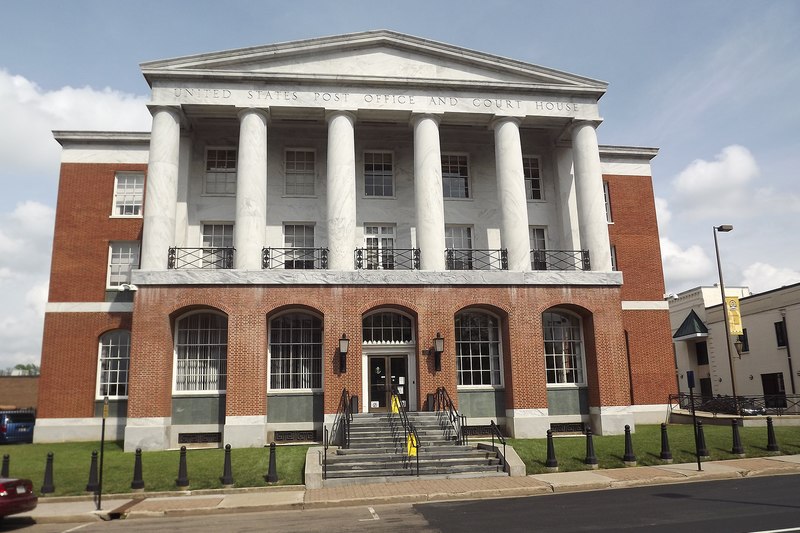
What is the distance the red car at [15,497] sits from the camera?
1227cm

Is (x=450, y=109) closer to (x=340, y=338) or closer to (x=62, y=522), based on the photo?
(x=340, y=338)

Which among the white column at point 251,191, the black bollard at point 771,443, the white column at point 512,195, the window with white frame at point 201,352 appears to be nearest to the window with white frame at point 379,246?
the white column at point 251,191

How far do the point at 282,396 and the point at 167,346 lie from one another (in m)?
4.78

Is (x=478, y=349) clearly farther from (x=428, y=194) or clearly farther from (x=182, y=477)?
(x=182, y=477)

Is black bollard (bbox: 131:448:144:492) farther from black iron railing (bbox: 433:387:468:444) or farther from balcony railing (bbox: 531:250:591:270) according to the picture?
balcony railing (bbox: 531:250:591:270)

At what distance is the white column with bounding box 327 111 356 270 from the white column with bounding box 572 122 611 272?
10.1 metres

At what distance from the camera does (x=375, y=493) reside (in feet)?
51.0

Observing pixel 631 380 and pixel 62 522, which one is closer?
pixel 62 522

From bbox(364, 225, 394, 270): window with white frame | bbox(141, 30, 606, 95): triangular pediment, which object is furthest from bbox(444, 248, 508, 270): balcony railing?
bbox(141, 30, 606, 95): triangular pediment

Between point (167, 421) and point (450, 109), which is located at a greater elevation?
point (450, 109)

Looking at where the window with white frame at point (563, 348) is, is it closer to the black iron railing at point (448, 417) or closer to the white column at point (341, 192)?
the black iron railing at point (448, 417)

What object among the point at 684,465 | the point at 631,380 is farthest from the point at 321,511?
the point at 631,380

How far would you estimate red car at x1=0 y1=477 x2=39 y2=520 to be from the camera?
483 inches

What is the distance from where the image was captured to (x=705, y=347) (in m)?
52.2
